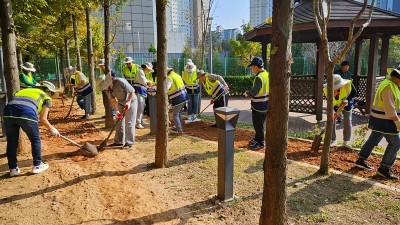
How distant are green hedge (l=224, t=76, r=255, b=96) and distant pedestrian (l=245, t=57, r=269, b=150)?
1163 cm

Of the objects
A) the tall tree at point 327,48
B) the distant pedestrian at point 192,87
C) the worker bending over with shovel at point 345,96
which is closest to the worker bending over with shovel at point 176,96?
the distant pedestrian at point 192,87

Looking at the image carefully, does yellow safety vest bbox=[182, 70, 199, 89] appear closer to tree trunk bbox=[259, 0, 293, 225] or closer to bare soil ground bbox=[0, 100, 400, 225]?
bare soil ground bbox=[0, 100, 400, 225]

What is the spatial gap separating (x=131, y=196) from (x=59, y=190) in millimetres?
1063

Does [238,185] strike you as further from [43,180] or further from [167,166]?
[43,180]

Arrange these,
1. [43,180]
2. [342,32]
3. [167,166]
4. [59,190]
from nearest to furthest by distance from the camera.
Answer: [59,190] < [43,180] < [167,166] < [342,32]

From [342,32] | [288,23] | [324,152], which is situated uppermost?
[342,32]

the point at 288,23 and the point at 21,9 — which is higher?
the point at 21,9

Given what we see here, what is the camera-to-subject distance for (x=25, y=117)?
15.6 feet

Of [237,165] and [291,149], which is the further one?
[291,149]

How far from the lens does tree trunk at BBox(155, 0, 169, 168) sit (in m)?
4.72

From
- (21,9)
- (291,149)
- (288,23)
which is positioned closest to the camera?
(288,23)

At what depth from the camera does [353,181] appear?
15.1 ft

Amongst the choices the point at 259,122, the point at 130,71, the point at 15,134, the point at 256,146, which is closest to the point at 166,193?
the point at 15,134

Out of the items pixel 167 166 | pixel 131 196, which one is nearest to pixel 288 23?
pixel 131 196
